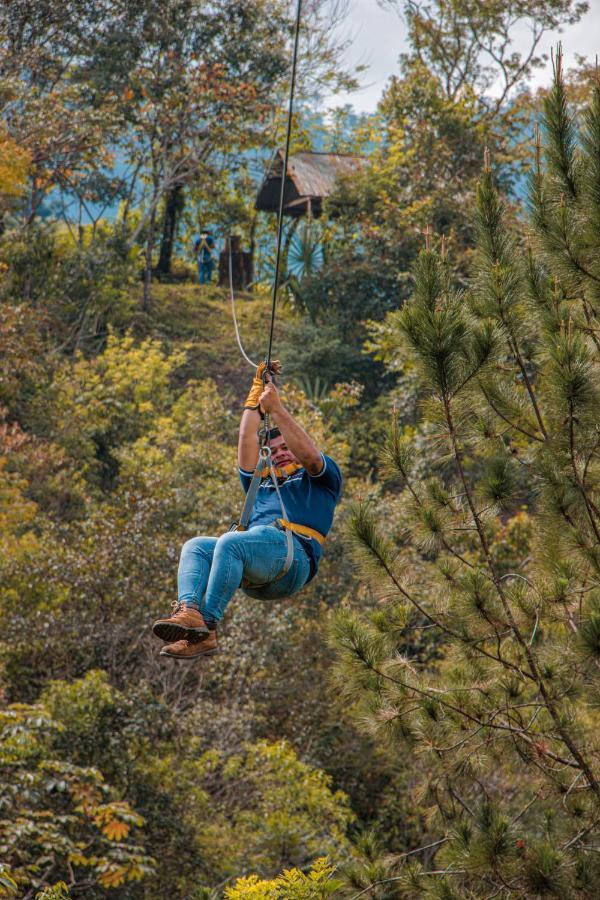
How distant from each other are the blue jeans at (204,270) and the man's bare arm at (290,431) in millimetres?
22553

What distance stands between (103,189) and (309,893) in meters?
22.0

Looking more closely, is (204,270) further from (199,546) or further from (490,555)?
(199,546)

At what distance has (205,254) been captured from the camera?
28.2m

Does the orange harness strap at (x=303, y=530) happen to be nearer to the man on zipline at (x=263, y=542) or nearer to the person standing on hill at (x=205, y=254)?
the man on zipline at (x=263, y=542)

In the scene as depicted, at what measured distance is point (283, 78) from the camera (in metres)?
26.1

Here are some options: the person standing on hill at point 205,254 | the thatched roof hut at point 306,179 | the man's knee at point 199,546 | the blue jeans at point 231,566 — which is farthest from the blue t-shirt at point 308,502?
the person standing on hill at point 205,254

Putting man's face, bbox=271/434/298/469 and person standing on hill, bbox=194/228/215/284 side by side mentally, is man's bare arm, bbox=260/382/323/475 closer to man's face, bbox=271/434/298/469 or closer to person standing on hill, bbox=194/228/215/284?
man's face, bbox=271/434/298/469

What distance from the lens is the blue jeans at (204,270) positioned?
28281 mm

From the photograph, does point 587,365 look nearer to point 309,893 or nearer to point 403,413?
point 309,893

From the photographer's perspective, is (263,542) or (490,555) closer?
(263,542)

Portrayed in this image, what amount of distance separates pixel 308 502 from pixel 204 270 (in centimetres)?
2312

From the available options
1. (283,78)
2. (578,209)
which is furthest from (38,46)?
(578,209)

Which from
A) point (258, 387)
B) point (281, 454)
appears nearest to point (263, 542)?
point (281, 454)

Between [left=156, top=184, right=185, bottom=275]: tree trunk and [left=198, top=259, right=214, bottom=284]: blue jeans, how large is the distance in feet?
3.23
